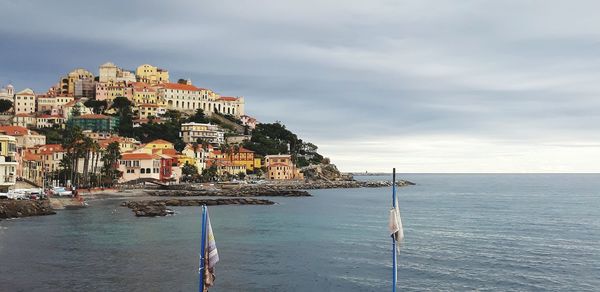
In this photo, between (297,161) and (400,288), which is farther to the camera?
(297,161)

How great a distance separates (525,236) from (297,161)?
13153 centimetres

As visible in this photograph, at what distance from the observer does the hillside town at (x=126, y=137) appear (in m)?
109

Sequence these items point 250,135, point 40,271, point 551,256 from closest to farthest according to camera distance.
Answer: point 40,271 < point 551,256 < point 250,135

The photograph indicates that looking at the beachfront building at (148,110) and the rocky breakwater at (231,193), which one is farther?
the beachfront building at (148,110)

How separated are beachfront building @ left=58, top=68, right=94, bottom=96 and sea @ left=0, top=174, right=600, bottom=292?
136926 mm

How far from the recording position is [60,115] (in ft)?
539

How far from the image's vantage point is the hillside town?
357 ft

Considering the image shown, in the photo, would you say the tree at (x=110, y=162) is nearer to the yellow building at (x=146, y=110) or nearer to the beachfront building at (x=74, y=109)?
the beachfront building at (x=74, y=109)

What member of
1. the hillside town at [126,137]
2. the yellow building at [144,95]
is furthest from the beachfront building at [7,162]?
the yellow building at [144,95]

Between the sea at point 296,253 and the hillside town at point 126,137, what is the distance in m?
45.0

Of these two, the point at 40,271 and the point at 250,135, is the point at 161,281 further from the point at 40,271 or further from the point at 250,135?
the point at 250,135

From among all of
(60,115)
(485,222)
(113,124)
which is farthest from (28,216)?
(60,115)

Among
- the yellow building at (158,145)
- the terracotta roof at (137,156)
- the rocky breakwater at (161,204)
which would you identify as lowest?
the rocky breakwater at (161,204)

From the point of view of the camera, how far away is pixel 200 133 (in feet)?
552
